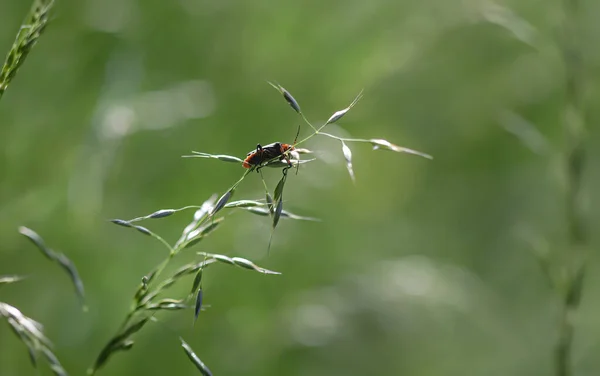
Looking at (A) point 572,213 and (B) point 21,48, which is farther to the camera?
(A) point 572,213

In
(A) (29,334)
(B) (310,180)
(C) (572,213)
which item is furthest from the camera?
(B) (310,180)

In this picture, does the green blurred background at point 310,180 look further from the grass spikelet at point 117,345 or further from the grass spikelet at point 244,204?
the grass spikelet at point 117,345

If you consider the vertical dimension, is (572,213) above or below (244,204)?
above

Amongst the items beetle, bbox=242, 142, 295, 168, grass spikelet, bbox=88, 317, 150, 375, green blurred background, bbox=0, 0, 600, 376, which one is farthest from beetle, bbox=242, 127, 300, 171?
green blurred background, bbox=0, 0, 600, 376

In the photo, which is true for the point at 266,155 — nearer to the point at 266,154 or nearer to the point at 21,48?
the point at 266,154

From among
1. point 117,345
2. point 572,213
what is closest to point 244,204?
point 117,345

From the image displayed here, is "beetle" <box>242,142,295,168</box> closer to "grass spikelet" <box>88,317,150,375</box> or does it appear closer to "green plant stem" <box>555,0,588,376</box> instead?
"grass spikelet" <box>88,317,150,375</box>

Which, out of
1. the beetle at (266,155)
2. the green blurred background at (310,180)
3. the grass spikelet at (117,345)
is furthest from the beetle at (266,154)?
the green blurred background at (310,180)

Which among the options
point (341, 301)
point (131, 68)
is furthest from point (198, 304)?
point (341, 301)

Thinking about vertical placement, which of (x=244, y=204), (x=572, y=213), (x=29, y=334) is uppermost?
(x=572, y=213)
